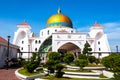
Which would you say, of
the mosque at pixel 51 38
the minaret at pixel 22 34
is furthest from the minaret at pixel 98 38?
the minaret at pixel 22 34

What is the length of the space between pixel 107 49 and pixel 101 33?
4608mm

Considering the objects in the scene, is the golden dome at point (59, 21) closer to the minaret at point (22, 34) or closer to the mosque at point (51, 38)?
the mosque at point (51, 38)

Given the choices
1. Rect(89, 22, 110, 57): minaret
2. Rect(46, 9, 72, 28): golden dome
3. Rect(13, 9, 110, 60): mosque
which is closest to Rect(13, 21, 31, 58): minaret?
Rect(13, 9, 110, 60): mosque

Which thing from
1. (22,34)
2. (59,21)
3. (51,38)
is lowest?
(51,38)

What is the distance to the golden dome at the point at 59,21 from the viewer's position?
2099 inches

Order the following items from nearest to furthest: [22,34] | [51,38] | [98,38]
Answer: [51,38]
[98,38]
[22,34]

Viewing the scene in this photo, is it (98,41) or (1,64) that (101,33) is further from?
(1,64)

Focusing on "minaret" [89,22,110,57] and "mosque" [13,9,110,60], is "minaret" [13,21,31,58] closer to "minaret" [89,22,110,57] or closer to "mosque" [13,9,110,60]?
"mosque" [13,9,110,60]

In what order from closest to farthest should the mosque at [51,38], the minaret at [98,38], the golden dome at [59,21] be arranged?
1. the mosque at [51,38]
2. the minaret at [98,38]
3. the golden dome at [59,21]

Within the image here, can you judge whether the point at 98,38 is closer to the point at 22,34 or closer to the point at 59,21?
the point at 59,21

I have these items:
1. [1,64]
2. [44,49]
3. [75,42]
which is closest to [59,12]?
[44,49]

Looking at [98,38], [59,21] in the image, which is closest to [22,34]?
[59,21]

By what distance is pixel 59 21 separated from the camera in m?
53.3

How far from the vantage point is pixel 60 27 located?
5253 cm
